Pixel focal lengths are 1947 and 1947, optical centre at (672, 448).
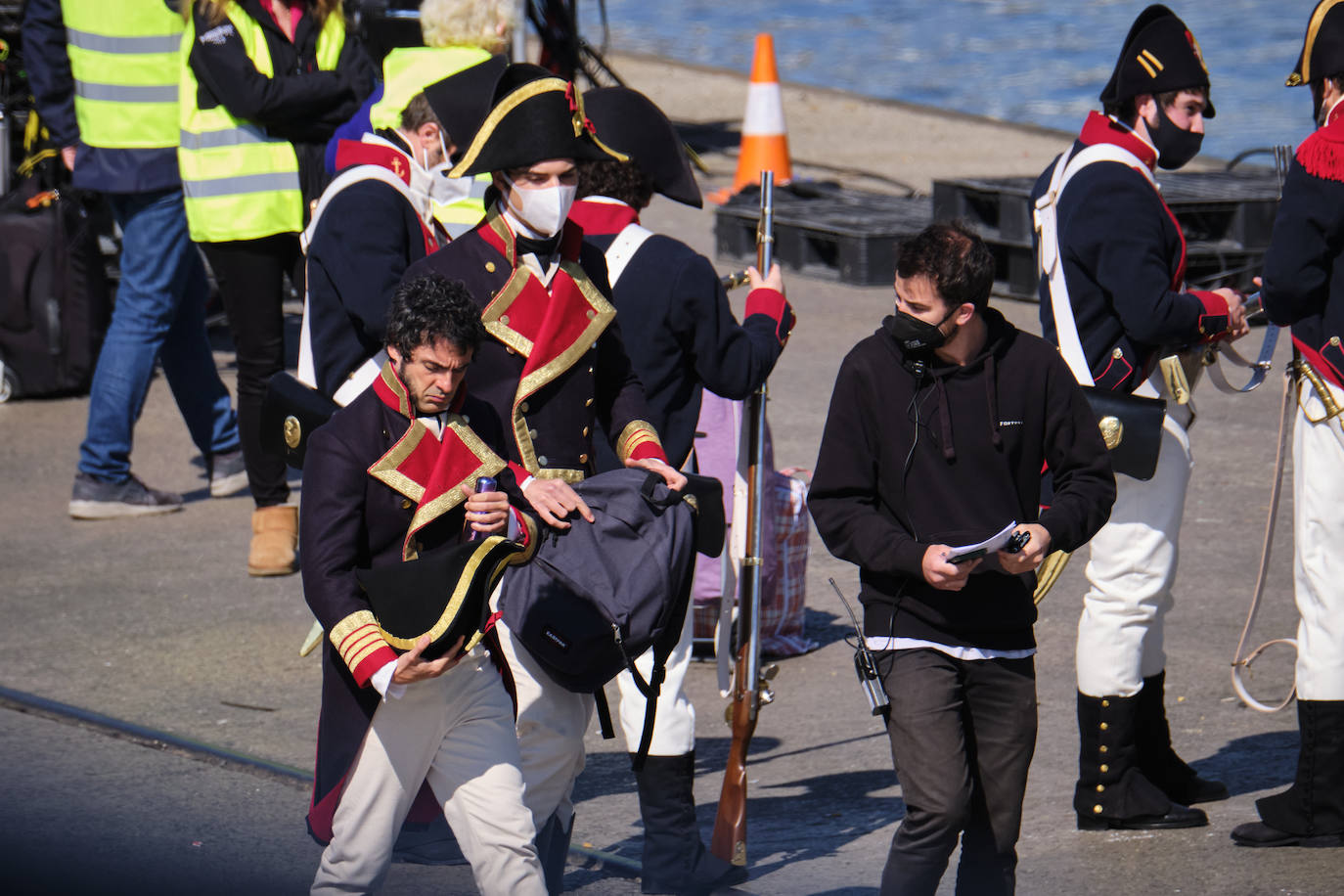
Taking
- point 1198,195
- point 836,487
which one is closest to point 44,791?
point 836,487

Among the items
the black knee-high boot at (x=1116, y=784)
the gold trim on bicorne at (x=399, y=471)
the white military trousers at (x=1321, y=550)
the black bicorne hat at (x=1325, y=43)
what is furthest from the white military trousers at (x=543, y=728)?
the black bicorne hat at (x=1325, y=43)

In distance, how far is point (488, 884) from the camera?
12.3ft

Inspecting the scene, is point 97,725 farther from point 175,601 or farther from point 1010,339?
point 1010,339

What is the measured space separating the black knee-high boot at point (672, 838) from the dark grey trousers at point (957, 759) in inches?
26.7

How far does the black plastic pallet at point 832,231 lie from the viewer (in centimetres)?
1105

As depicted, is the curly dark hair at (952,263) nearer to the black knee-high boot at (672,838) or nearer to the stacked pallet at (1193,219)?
the black knee-high boot at (672,838)

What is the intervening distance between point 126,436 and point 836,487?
14.1 feet

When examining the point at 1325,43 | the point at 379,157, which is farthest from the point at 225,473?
the point at 1325,43

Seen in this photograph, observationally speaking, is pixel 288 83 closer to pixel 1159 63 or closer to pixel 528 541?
pixel 1159 63

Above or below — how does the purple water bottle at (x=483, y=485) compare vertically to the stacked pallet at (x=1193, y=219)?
above

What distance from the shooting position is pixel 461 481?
375cm

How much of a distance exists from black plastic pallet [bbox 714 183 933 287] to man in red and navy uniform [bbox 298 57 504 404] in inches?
238

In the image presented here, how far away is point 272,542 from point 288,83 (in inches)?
63.7

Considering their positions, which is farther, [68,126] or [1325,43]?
[68,126]
